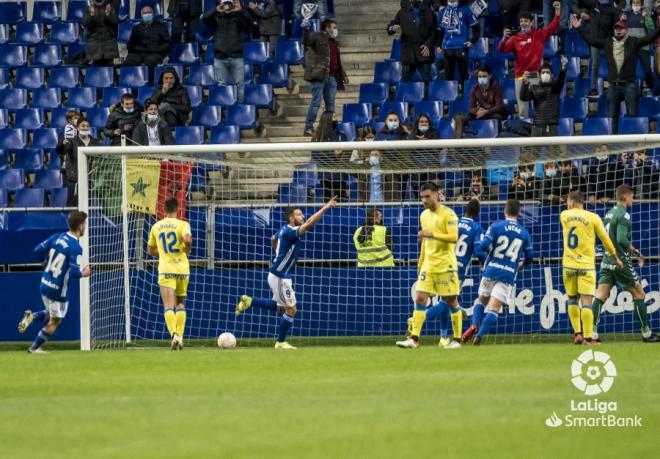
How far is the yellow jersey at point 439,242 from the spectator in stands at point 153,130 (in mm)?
7741

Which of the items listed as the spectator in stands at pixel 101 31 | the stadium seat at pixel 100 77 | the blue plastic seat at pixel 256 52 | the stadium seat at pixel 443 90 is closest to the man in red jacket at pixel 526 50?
the stadium seat at pixel 443 90

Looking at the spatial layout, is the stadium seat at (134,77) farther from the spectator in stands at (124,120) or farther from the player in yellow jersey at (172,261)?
the player in yellow jersey at (172,261)

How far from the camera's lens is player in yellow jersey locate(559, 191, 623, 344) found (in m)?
17.5

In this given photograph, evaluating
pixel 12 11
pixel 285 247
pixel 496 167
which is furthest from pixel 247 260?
pixel 12 11

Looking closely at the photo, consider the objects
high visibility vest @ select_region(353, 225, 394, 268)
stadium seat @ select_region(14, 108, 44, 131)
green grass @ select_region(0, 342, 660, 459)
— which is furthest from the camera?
stadium seat @ select_region(14, 108, 44, 131)

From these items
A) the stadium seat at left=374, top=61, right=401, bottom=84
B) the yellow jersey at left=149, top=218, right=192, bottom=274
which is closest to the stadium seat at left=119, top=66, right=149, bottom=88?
the stadium seat at left=374, top=61, right=401, bottom=84

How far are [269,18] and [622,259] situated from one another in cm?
1124

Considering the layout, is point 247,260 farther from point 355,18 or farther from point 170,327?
point 355,18

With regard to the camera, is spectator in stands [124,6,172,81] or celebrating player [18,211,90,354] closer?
celebrating player [18,211,90,354]

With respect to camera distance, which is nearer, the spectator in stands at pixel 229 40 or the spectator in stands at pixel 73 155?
the spectator in stands at pixel 73 155

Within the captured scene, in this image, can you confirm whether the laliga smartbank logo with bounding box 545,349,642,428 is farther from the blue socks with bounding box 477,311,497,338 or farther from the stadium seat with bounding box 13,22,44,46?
the stadium seat with bounding box 13,22,44,46

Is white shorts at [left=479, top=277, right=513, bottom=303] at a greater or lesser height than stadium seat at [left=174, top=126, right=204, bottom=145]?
lesser

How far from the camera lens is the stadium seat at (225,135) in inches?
1001

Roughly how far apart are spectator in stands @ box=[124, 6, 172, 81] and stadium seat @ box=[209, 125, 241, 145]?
2831mm
